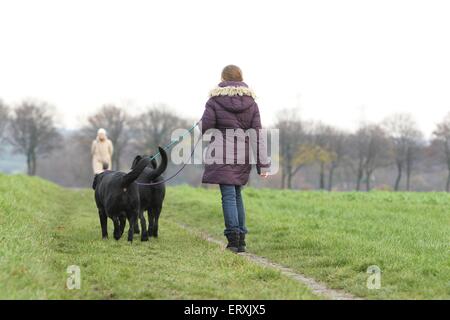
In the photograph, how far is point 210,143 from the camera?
349 inches

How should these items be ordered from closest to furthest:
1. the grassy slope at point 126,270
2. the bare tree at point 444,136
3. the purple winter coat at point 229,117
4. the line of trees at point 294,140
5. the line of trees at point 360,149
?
the grassy slope at point 126,270 < the purple winter coat at point 229,117 < the bare tree at point 444,136 < the line of trees at point 294,140 < the line of trees at point 360,149

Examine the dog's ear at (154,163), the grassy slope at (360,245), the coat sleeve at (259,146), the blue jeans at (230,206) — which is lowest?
the grassy slope at (360,245)

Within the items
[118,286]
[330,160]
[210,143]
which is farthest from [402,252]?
[330,160]

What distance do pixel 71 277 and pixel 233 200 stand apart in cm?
347

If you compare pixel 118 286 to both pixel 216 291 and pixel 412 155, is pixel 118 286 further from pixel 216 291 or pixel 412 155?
pixel 412 155

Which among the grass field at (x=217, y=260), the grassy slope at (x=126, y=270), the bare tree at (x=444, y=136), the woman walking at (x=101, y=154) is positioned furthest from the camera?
the bare tree at (x=444, y=136)

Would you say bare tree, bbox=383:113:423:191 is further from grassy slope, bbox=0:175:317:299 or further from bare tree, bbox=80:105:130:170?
grassy slope, bbox=0:175:317:299

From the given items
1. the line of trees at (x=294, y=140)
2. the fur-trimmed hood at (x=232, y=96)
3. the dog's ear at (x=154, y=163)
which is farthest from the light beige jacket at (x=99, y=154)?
the line of trees at (x=294, y=140)

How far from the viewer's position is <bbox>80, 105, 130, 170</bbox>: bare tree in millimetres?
74775

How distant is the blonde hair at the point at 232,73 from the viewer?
8969mm

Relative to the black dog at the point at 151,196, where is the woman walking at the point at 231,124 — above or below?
above

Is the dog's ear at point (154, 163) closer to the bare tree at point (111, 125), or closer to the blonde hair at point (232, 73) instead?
the blonde hair at point (232, 73)

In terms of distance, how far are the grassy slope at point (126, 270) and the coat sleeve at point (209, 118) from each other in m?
1.94

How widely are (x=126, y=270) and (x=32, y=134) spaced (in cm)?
6837
